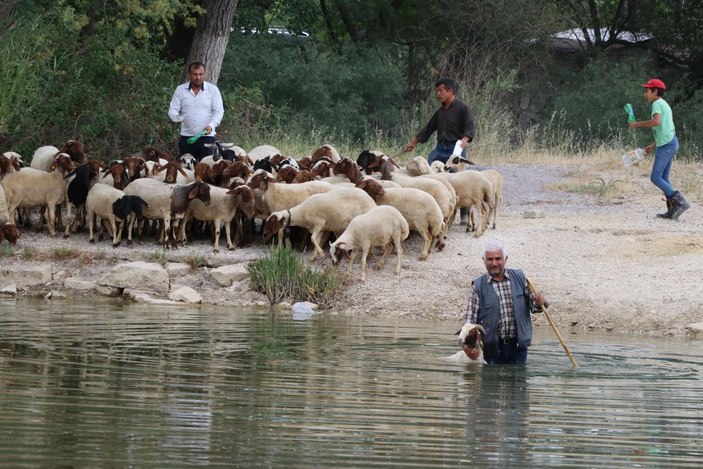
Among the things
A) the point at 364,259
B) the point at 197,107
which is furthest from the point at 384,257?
the point at 197,107

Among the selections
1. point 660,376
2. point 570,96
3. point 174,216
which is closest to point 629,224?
point 174,216

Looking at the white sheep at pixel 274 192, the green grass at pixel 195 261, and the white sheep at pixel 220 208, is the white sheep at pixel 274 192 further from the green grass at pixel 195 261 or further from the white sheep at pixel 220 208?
the green grass at pixel 195 261

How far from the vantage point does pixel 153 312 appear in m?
16.6

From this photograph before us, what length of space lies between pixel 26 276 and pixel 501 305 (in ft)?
→ 26.6

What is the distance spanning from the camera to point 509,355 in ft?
41.9

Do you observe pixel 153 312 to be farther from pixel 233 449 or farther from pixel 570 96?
pixel 570 96

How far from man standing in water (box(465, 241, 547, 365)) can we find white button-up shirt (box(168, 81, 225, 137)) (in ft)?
29.3

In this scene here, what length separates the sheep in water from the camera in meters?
12.2

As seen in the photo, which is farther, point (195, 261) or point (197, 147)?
point (197, 147)

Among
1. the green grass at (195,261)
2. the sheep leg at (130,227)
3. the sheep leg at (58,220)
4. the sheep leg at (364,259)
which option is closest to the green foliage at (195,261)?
the green grass at (195,261)

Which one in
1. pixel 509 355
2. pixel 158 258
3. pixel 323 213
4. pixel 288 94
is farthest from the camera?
pixel 288 94

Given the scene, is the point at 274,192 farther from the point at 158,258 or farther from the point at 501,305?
the point at 501,305

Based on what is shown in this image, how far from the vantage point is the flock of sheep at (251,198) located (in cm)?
1867

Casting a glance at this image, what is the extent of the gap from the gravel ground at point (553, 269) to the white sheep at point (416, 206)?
1.33 feet
